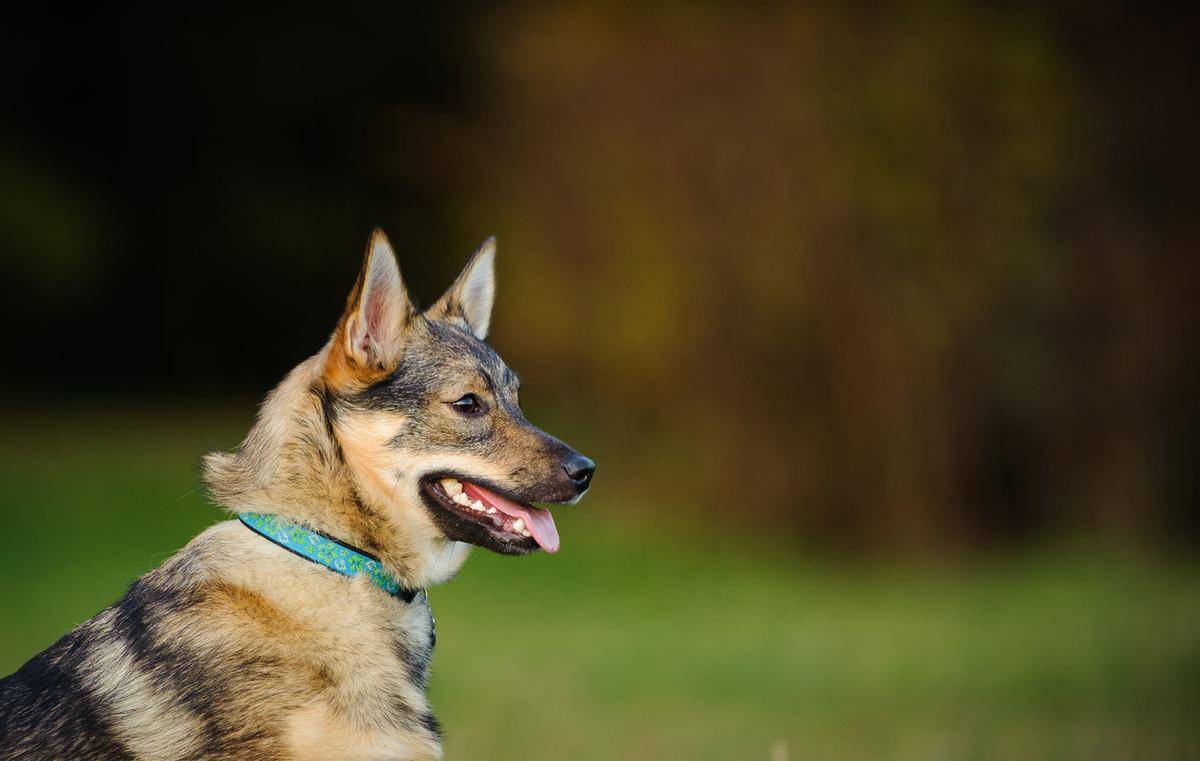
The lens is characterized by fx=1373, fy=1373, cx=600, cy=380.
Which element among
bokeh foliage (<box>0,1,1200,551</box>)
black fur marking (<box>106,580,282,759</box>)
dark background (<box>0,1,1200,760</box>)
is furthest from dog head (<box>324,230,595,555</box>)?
bokeh foliage (<box>0,1,1200,551</box>)

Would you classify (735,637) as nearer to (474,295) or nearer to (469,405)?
(474,295)

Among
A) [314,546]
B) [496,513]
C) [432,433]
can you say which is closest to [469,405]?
[432,433]

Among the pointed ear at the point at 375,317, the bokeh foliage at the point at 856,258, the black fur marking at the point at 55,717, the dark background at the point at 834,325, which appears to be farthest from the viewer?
the bokeh foliage at the point at 856,258

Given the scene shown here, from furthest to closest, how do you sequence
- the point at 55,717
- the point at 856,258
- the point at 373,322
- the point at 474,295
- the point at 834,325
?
the point at 834,325
the point at 856,258
the point at 474,295
the point at 373,322
the point at 55,717

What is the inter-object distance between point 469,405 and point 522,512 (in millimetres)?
429

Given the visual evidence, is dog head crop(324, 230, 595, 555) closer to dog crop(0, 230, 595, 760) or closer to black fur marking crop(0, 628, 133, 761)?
dog crop(0, 230, 595, 760)

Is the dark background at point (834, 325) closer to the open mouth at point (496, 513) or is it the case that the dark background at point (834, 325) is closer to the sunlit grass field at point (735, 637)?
the sunlit grass field at point (735, 637)

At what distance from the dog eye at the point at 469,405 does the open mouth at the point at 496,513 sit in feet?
0.86

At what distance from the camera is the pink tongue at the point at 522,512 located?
4.75 m

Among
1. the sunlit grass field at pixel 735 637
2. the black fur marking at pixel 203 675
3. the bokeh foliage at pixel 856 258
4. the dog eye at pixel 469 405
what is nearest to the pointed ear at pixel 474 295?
the dog eye at pixel 469 405

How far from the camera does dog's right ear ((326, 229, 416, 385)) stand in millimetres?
4531

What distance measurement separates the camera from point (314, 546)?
4.34 meters

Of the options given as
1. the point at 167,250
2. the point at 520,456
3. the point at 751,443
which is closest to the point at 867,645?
the point at 751,443

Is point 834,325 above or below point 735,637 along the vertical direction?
above
